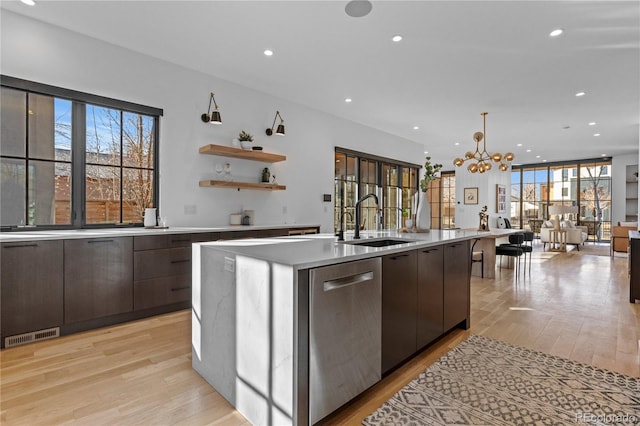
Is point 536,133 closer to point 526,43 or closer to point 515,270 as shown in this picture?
point 515,270

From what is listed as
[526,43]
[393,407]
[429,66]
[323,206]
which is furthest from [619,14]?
[323,206]

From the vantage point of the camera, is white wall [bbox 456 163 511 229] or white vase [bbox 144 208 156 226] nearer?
white vase [bbox 144 208 156 226]

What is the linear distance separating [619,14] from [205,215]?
4.78m

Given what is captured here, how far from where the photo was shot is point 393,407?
1.85 metres

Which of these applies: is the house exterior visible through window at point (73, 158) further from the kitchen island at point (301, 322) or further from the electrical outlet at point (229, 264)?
the electrical outlet at point (229, 264)

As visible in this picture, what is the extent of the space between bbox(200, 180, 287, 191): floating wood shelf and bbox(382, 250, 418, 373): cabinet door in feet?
9.09

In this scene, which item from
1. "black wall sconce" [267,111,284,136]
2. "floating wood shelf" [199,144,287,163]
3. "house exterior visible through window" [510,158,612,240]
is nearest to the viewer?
"floating wood shelf" [199,144,287,163]

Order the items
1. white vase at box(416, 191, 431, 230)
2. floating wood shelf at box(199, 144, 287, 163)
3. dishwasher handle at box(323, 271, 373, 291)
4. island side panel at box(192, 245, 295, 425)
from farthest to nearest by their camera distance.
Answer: floating wood shelf at box(199, 144, 287, 163) → white vase at box(416, 191, 431, 230) → dishwasher handle at box(323, 271, 373, 291) → island side panel at box(192, 245, 295, 425)

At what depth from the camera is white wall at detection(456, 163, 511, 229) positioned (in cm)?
1059

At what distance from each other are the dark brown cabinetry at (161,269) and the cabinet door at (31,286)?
623 mm

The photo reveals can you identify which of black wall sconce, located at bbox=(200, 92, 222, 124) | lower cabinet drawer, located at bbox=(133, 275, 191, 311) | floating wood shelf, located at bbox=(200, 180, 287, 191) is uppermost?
black wall sconce, located at bbox=(200, 92, 222, 124)

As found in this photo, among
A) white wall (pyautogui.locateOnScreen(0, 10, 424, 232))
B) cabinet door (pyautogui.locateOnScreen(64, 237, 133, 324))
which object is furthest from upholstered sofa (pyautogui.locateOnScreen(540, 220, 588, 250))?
cabinet door (pyautogui.locateOnScreen(64, 237, 133, 324))

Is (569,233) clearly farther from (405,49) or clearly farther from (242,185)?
(242,185)

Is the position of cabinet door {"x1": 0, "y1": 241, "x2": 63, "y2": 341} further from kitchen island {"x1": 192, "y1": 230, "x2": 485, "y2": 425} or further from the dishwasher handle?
the dishwasher handle
